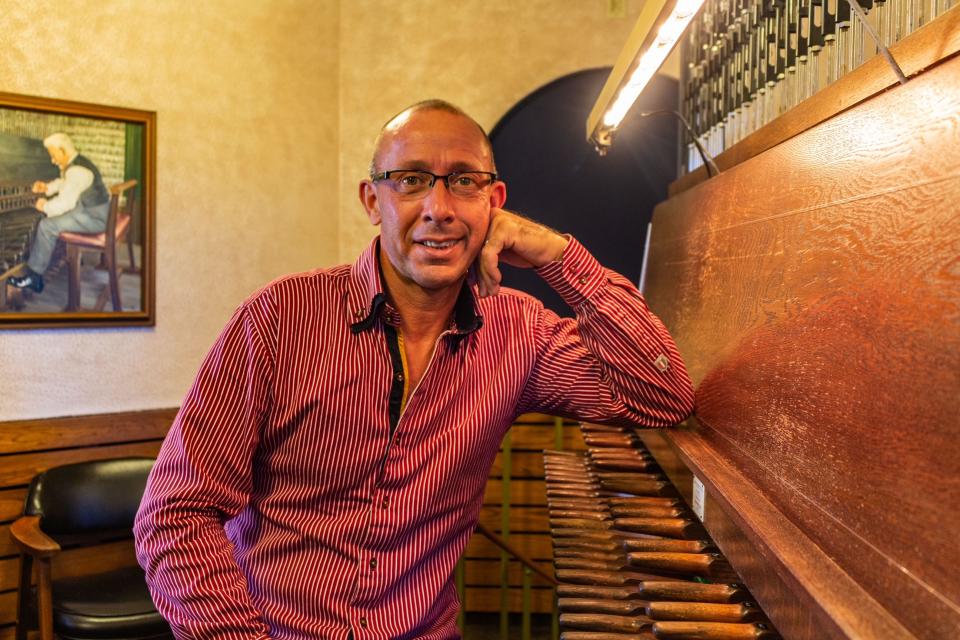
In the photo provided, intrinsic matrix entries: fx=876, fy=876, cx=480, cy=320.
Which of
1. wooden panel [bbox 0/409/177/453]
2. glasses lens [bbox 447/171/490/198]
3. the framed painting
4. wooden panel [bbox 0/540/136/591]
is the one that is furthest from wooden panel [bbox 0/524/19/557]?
glasses lens [bbox 447/171/490/198]

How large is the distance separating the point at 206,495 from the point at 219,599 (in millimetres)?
202

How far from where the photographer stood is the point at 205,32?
12.6ft

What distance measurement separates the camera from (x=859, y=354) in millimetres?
1106

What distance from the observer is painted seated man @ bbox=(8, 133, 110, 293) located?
343 cm

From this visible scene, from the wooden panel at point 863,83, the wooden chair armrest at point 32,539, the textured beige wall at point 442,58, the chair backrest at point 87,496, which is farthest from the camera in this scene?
the textured beige wall at point 442,58

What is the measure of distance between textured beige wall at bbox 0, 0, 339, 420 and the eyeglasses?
7.31ft

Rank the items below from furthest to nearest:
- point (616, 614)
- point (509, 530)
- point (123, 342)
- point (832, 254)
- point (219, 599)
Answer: point (509, 530) < point (123, 342) < point (219, 599) < point (616, 614) < point (832, 254)

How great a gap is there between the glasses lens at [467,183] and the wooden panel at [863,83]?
2.04 ft

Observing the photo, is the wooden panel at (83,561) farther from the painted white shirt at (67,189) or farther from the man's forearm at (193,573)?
the man's forearm at (193,573)

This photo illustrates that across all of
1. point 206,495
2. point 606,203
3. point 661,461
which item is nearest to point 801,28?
point 661,461

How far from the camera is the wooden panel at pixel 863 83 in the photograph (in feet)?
3.41

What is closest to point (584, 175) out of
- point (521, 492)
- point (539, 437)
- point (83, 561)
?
point (539, 437)

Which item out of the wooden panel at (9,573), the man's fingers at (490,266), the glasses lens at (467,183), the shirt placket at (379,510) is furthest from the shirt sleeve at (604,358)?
the wooden panel at (9,573)

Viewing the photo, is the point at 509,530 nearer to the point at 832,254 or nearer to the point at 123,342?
the point at 123,342
